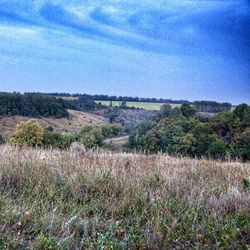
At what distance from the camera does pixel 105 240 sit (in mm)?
3043

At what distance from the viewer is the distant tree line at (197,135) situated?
47500 millimetres

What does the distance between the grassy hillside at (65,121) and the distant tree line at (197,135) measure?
35.7 m

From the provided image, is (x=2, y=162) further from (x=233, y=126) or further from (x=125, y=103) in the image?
(x=125, y=103)

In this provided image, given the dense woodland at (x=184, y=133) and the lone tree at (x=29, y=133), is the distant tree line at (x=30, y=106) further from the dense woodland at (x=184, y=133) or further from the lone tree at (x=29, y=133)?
the lone tree at (x=29, y=133)

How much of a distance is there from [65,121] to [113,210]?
322ft

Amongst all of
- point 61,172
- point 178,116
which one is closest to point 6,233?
point 61,172

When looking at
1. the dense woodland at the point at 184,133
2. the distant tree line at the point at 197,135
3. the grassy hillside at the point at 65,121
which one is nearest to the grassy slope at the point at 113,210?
the dense woodland at the point at 184,133

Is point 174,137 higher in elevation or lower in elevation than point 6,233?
lower

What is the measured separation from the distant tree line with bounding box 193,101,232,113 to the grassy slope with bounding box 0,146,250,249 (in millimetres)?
68442

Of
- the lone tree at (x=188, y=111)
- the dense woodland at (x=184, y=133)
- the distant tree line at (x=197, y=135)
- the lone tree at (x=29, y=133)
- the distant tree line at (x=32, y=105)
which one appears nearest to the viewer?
the lone tree at (x=29, y=133)

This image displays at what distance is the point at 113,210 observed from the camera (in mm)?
4039

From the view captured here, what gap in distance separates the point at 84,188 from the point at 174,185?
1414mm

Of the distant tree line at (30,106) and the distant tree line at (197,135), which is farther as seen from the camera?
the distant tree line at (30,106)

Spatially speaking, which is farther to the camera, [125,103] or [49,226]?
[125,103]
